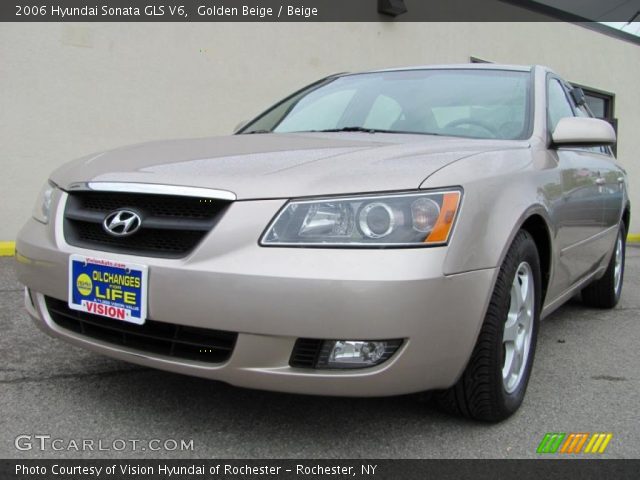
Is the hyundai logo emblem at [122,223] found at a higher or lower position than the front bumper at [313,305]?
higher

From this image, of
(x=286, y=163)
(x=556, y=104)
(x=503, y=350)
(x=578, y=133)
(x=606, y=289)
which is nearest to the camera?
(x=286, y=163)

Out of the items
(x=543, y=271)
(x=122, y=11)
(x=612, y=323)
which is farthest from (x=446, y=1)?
(x=543, y=271)

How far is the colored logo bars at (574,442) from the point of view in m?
2.10

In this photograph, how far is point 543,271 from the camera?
2.66 metres

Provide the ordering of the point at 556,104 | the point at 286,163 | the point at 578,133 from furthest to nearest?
the point at 556,104, the point at 578,133, the point at 286,163

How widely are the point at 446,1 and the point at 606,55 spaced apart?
15.8 feet

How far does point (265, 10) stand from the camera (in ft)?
21.9

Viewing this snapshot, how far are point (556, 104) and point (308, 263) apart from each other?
6.88 ft

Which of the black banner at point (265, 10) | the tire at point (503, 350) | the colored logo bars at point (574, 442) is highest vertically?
the black banner at point (265, 10)

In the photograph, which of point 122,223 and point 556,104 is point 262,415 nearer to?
point 122,223

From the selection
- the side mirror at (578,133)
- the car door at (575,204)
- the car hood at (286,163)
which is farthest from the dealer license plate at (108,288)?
the side mirror at (578,133)

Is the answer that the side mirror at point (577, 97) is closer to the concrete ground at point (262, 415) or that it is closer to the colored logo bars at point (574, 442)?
the concrete ground at point (262, 415)
